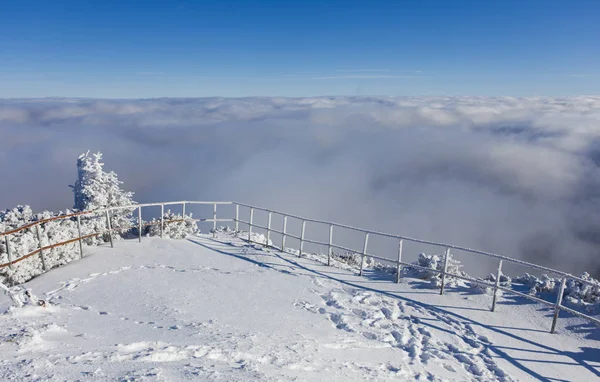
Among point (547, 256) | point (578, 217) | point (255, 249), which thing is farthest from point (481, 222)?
point (255, 249)

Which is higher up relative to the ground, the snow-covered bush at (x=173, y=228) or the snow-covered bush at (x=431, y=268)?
the snow-covered bush at (x=431, y=268)

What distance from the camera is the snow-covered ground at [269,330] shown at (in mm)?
4691

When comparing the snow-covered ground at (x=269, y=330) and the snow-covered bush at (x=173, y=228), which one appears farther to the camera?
the snow-covered bush at (x=173, y=228)

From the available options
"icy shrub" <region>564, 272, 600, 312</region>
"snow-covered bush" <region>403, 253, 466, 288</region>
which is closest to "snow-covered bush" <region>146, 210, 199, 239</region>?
"snow-covered bush" <region>403, 253, 466, 288</region>

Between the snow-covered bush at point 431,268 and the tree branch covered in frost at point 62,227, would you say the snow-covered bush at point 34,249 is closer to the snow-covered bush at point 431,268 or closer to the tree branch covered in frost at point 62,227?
the tree branch covered in frost at point 62,227

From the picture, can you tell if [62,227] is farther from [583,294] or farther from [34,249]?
[583,294]

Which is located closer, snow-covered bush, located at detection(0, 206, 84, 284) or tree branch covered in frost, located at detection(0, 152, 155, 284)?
snow-covered bush, located at detection(0, 206, 84, 284)

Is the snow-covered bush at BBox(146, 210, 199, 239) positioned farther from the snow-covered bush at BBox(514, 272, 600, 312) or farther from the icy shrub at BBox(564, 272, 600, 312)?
the icy shrub at BBox(564, 272, 600, 312)

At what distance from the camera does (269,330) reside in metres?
6.25

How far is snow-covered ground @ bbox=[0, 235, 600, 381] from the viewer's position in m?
4.69

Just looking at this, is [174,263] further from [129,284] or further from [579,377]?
[579,377]

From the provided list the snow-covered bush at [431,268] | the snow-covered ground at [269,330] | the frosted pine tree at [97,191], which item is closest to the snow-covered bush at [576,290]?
the snow-covered ground at [269,330]

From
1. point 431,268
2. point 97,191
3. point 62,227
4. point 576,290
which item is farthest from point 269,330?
point 97,191

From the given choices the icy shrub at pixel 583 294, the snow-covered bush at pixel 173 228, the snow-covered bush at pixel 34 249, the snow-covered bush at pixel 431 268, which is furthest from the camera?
the snow-covered bush at pixel 173 228
